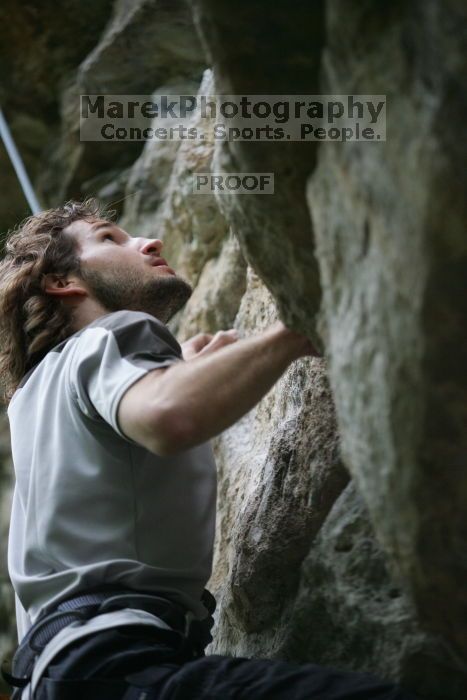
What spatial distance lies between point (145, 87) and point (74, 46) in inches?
24.6

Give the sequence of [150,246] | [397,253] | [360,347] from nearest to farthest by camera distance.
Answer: [397,253]
[360,347]
[150,246]

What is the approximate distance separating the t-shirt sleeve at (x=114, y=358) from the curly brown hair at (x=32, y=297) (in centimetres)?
Result: 45

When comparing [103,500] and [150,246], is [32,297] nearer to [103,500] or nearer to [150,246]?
[150,246]

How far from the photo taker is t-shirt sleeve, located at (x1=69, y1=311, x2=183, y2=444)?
5.56 feet

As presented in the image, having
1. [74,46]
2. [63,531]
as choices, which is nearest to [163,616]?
[63,531]

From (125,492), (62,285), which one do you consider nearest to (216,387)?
(125,492)

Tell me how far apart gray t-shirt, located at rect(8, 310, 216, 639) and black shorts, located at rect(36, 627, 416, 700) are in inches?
6.5

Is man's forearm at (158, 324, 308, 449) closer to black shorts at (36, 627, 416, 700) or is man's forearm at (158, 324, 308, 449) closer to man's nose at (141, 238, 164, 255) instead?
black shorts at (36, 627, 416, 700)

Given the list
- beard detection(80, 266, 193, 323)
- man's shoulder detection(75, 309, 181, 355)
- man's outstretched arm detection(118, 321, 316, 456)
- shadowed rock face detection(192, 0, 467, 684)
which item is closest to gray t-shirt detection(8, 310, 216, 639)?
man's shoulder detection(75, 309, 181, 355)

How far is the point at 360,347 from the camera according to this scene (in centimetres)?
136

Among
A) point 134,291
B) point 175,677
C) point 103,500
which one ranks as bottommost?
point 175,677

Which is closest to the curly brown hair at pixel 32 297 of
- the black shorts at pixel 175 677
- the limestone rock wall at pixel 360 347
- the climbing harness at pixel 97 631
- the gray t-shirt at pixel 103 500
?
the gray t-shirt at pixel 103 500

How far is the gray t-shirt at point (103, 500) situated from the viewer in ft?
6.07

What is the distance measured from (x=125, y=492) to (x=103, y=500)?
5cm
